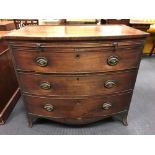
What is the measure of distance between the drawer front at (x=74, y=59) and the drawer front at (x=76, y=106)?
11.4 inches

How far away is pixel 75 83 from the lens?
1.26 m

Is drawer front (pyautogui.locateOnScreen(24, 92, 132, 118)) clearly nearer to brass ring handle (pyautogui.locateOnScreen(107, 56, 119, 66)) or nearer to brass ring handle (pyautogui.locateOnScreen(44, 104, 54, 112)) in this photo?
brass ring handle (pyautogui.locateOnScreen(44, 104, 54, 112))

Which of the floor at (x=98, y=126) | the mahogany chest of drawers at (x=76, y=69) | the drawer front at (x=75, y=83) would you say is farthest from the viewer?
the floor at (x=98, y=126)

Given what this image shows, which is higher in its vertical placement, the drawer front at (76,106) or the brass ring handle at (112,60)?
the brass ring handle at (112,60)

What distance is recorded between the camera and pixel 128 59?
1218 mm

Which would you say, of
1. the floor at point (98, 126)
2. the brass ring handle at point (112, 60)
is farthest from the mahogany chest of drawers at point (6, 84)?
the brass ring handle at point (112, 60)

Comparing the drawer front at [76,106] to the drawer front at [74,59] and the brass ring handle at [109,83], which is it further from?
the drawer front at [74,59]

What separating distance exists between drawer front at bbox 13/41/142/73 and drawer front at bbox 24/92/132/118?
0.95ft

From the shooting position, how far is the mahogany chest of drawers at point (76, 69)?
3.62 ft

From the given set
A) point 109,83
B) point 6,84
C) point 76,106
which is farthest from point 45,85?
point 6,84

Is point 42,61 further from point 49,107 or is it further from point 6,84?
point 6,84

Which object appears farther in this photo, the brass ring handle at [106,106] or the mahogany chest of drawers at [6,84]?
the mahogany chest of drawers at [6,84]
